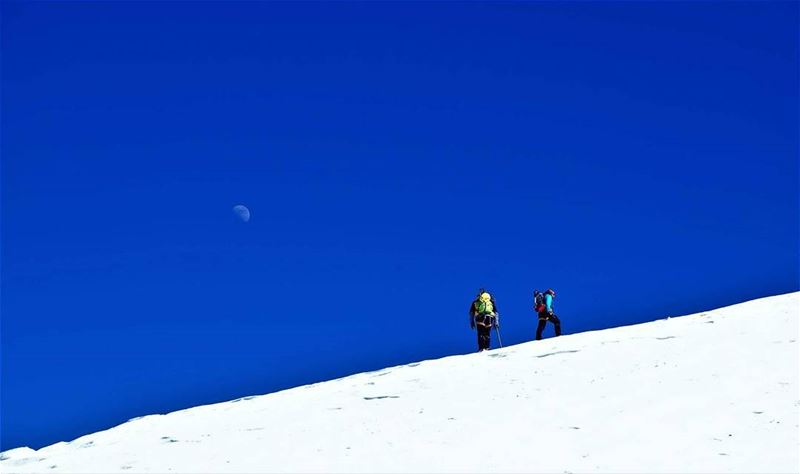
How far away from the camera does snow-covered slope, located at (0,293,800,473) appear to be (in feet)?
49.0

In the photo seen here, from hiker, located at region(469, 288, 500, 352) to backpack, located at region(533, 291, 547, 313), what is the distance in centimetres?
141

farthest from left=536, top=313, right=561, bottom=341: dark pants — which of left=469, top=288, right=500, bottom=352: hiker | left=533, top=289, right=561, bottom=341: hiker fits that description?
left=469, top=288, right=500, bottom=352: hiker

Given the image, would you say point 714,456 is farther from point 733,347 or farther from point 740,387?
point 733,347

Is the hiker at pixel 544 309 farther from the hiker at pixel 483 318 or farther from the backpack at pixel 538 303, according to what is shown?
the hiker at pixel 483 318

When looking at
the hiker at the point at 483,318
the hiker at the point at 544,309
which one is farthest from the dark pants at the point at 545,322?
the hiker at the point at 483,318

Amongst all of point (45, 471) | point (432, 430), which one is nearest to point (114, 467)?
point (45, 471)

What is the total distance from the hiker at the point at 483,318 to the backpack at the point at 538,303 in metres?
1.41

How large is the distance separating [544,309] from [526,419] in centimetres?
947

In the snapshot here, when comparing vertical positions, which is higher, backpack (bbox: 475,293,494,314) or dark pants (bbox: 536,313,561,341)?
backpack (bbox: 475,293,494,314)

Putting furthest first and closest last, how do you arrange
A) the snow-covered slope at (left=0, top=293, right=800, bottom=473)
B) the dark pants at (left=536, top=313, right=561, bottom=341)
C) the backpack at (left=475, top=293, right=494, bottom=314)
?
the dark pants at (left=536, top=313, right=561, bottom=341), the backpack at (left=475, top=293, right=494, bottom=314), the snow-covered slope at (left=0, top=293, right=800, bottom=473)

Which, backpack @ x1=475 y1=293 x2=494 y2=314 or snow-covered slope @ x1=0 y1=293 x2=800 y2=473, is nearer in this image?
snow-covered slope @ x1=0 y1=293 x2=800 y2=473

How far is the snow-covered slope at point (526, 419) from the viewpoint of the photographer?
1495 cm

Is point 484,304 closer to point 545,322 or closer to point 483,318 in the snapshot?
point 483,318

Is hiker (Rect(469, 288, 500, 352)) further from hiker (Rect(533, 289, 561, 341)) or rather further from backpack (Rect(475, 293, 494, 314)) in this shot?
hiker (Rect(533, 289, 561, 341))
